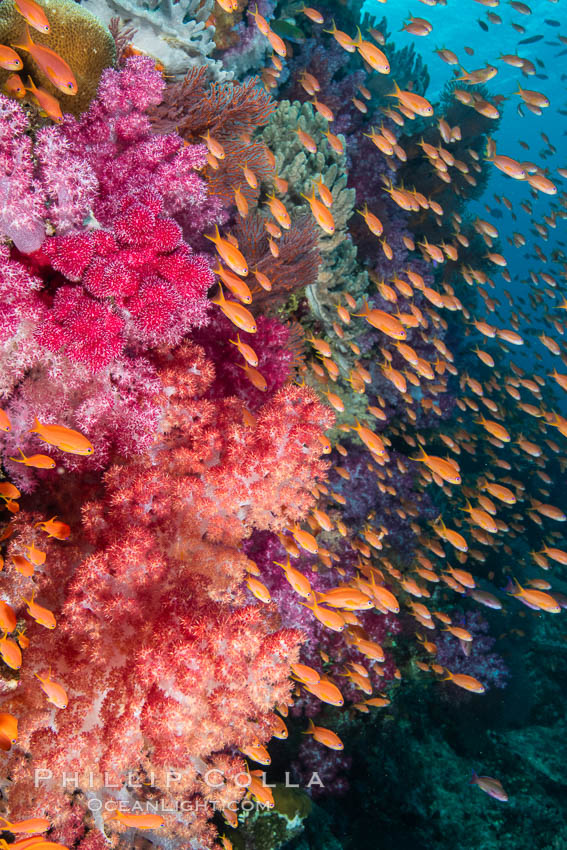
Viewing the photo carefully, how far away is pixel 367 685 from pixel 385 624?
83.3 inches

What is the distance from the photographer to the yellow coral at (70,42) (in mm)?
3441

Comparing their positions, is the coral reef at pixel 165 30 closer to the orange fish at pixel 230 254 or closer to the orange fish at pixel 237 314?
the orange fish at pixel 230 254

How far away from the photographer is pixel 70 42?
359 centimetres

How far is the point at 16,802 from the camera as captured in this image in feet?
9.46

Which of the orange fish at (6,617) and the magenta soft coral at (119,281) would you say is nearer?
the orange fish at (6,617)

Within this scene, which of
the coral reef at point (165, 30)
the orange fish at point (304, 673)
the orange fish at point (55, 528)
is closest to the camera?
the orange fish at point (55, 528)

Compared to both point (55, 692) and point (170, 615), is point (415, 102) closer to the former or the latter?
point (170, 615)

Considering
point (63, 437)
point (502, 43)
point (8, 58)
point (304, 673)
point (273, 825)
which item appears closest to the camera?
Result: point (63, 437)

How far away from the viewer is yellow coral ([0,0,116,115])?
11.3ft


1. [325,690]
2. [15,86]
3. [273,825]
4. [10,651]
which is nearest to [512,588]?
[273,825]

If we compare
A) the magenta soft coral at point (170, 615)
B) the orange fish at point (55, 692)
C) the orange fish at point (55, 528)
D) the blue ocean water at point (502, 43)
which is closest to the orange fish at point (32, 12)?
the magenta soft coral at point (170, 615)

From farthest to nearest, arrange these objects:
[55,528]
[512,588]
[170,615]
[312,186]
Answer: [512,588] < [312,186] < [55,528] < [170,615]

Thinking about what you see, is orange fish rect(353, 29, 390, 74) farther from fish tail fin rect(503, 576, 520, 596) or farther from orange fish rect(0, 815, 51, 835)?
orange fish rect(0, 815, 51, 835)

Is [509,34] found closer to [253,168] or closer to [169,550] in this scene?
[253,168]
